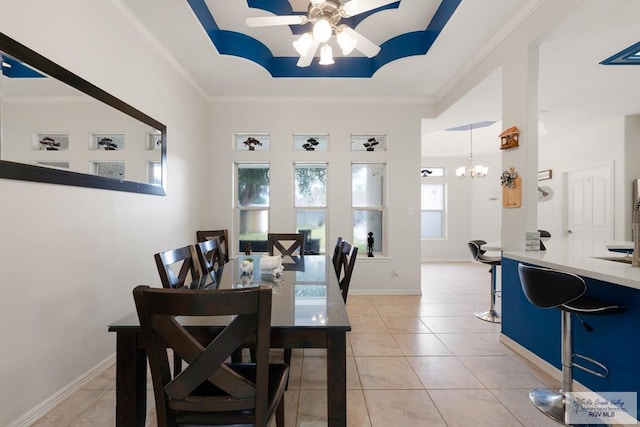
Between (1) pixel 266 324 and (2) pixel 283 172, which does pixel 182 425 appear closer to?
(1) pixel 266 324

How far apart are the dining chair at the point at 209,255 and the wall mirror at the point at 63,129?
82cm

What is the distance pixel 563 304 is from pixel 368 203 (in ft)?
9.86

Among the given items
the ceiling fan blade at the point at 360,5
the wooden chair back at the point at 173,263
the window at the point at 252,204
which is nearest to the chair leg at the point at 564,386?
the ceiling fan blade at the point at 360,5

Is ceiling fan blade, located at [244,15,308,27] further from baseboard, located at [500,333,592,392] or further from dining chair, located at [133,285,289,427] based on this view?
baseboard, located at [500,333,592,392]

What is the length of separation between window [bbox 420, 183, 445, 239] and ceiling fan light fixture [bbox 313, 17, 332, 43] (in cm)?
606

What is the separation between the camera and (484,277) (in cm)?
554

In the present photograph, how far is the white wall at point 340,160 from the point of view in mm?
4344

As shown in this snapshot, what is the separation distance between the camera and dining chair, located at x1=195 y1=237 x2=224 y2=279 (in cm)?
222

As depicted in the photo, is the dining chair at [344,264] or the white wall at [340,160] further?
the white wall at [340,160]

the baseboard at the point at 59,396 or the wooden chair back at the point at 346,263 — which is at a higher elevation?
the wooden chair back at the point at 346,263

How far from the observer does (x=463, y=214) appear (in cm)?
737

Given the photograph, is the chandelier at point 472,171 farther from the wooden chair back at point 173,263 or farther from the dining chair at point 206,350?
the dining chair at point 206,350

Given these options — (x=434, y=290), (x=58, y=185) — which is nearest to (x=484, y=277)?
(x=434, y=290)

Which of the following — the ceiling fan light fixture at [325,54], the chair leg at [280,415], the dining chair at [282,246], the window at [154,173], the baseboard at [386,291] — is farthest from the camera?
the baseboard at [386,291]
